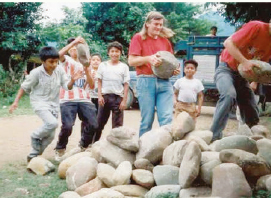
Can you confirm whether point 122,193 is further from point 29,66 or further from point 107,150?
point 29,66

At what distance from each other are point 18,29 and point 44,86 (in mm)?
11726

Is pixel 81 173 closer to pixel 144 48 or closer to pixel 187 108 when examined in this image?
pixel 144 48

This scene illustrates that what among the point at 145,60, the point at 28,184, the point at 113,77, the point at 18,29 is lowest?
the point at 28,184

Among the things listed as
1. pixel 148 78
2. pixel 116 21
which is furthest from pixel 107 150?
pixel 116 21

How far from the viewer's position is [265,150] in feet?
11.9

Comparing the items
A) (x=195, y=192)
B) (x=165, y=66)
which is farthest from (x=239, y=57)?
(x=195, y=192)

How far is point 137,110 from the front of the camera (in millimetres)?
12297

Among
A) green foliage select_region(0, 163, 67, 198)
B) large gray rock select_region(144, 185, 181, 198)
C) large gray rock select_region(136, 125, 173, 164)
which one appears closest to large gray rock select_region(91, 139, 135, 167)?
large gray rock select_region(136, 125, 173, 164)

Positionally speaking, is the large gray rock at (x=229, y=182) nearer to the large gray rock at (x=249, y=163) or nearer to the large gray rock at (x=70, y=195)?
the large gray rock at (x=249, y=163)

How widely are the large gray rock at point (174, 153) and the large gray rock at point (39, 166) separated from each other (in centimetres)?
144

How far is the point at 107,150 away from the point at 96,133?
1.48 metres

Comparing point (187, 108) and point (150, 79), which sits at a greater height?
point (150, 79)

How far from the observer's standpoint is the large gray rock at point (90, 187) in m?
3.73

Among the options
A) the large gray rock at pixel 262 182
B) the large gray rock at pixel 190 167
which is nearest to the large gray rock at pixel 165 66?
the large gray rock at pixel 190 167
